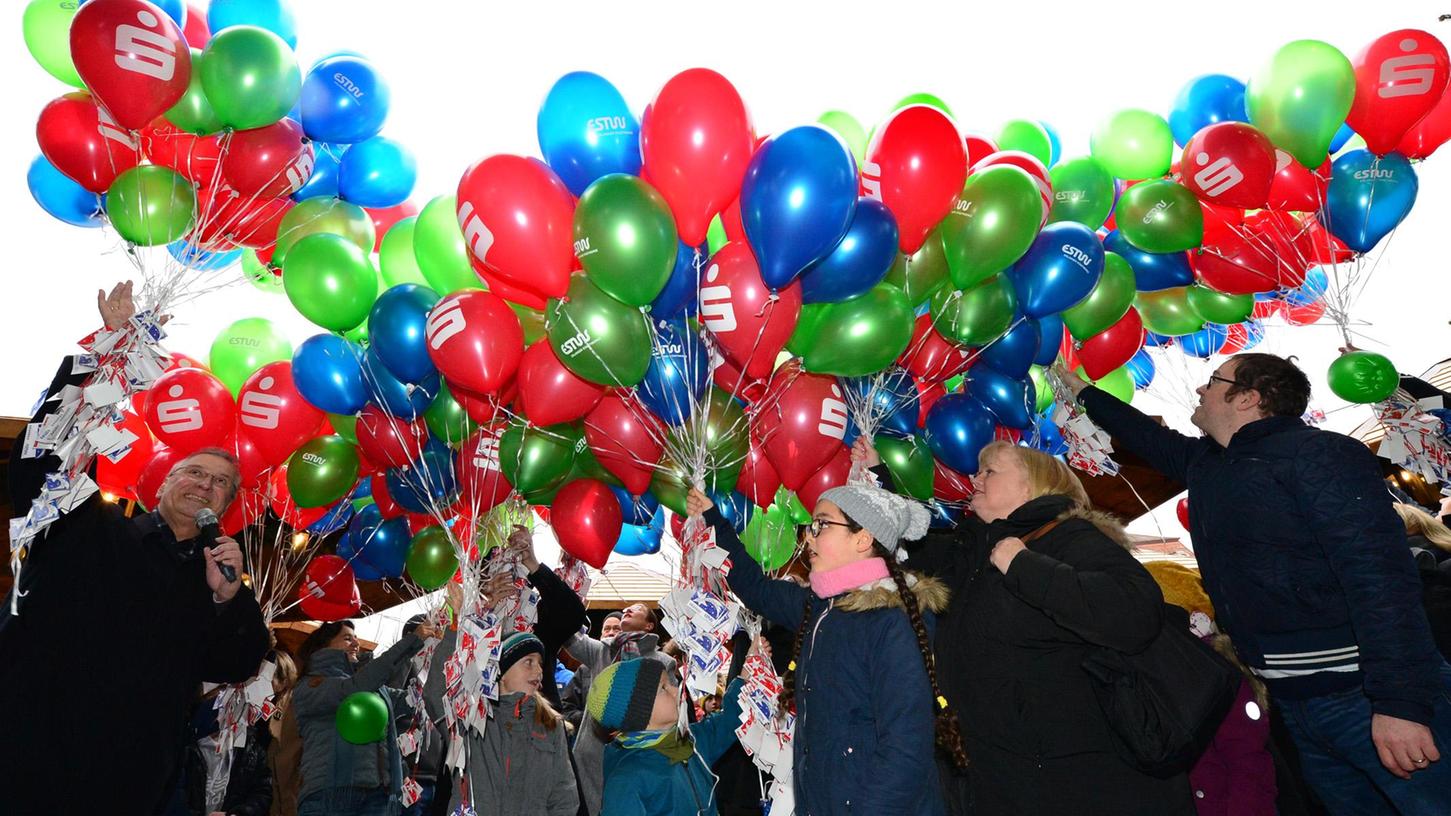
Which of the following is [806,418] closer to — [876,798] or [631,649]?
[876,798]

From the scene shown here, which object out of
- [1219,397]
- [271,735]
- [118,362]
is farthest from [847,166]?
[271,735]

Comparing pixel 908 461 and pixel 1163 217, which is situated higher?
pixel 1163 217

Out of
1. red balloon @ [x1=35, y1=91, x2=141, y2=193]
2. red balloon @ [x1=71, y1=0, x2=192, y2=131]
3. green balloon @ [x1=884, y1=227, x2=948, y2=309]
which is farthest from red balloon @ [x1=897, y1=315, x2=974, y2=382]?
red balloon @ [x1=35, y1=91, x2=141, y2=193]

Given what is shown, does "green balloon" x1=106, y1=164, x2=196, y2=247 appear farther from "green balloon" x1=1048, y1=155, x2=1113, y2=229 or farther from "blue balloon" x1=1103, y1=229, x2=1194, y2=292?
"blue balloon" x1=1103, y1=229, x2=1194, y2=292

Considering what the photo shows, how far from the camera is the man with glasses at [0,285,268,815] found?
87.7 inches

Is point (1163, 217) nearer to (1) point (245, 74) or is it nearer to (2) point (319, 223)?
(2) point (319, 223)

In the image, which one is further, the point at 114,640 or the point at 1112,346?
the point at 1112,346

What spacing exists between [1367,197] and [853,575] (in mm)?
2681

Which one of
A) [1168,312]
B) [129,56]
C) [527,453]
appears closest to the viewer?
[129,56]

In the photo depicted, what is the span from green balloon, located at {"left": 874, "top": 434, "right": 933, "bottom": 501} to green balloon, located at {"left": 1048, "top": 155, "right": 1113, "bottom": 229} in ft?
3.43

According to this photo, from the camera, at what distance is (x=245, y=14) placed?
3.62 meters

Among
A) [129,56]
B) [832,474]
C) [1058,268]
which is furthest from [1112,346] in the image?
[129,56]

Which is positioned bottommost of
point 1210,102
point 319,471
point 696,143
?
point 319,471

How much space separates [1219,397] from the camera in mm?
2645
